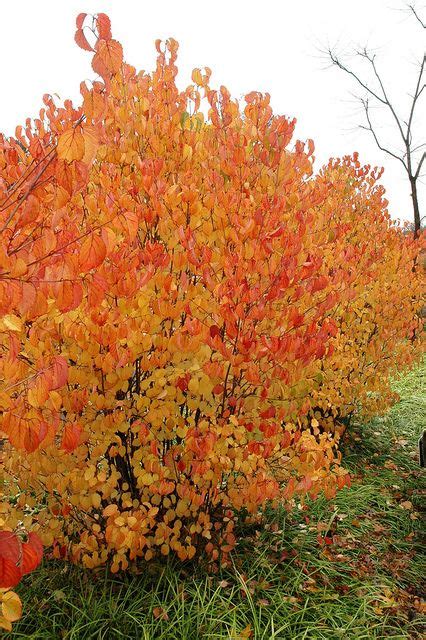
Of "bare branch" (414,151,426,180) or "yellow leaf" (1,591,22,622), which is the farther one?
"bare branch" (414,151,426,180)

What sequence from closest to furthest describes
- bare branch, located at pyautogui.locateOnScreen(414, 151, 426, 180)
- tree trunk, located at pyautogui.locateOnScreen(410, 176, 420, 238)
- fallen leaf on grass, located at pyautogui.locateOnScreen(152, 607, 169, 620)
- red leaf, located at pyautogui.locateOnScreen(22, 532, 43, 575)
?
red leaf, located at pyautogui.locateOnScreen(22, 532, 43, 575), fallen leaf on grass, located at pyautogui.locateOnScreen(152, 607, 169, 620), bare branch, located at pyautogui.locateOnScreen(414, 151, 426, 180), tree trunk, located at pyautogui.locateOnScreen(410, 176, 420, 238)

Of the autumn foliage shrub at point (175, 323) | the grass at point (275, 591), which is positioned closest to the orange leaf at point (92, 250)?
the autumn foliage shrub at point (175, 323)

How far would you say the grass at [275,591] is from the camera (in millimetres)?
2934

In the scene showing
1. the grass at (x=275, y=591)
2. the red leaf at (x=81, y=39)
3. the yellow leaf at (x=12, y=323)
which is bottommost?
the grass at (x=275, y=591)

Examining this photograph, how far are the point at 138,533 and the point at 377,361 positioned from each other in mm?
3991

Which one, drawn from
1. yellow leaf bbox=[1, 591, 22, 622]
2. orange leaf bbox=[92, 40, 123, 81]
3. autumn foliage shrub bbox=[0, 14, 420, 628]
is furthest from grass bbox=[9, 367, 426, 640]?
orange leaf bbox=[92, 40, 123, 81]

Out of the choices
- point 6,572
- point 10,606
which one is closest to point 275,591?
point 10,606

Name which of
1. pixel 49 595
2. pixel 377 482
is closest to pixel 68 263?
pixel 49 595

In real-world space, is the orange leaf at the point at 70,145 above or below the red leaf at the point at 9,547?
above

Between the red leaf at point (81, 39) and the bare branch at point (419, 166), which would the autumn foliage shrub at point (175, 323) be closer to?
the red leaf at point (81, 39)

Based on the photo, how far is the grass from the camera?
2.93 metres

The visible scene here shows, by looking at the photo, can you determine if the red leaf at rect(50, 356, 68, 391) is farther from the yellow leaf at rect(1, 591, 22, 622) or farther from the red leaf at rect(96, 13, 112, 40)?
the red leaf at rect(96, 13, 112, 40)

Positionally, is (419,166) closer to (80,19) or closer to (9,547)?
(80,19)

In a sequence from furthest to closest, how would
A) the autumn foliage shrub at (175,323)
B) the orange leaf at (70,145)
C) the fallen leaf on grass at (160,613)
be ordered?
the fallen leaf on grass at (160,613) → the autumn foliage shrub at (175,323) → the orange leaf at (70,145)
